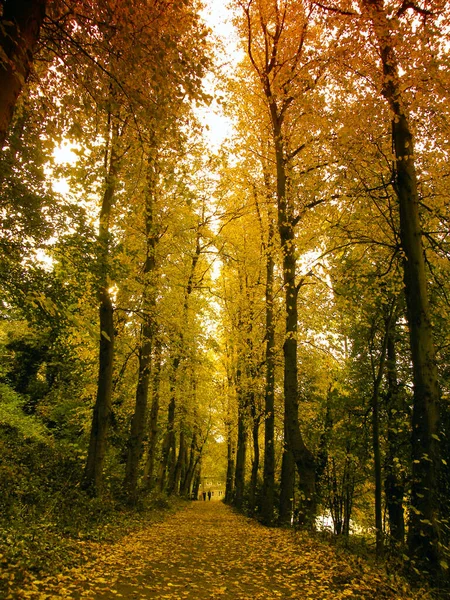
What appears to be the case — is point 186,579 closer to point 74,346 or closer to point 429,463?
point 429,463

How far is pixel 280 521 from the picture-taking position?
41.0ft

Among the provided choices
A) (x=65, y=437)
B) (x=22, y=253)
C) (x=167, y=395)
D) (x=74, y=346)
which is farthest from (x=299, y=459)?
(x=65, y=437)

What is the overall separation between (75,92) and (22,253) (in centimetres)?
350

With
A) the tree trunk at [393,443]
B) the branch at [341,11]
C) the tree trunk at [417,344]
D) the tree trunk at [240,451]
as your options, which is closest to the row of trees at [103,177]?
the branch at [341,11]

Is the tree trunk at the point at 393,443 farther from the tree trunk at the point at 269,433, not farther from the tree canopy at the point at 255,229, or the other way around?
the tree trunk at the point at 269,433

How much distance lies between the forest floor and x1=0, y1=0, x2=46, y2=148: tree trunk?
5.08 m

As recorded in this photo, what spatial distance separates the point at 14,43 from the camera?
12.7 feet

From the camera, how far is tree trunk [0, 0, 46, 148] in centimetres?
390

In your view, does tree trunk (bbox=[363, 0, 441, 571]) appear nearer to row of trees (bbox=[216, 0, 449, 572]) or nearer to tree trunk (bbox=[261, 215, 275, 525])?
row of trees (bbox=[216, 0, 449, 572])

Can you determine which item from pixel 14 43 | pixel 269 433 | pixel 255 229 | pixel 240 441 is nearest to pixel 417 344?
pixel 14 43

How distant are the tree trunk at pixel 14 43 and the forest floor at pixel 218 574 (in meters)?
5.08

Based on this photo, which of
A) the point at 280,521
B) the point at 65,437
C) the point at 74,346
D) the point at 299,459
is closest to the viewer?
the point at 299,459

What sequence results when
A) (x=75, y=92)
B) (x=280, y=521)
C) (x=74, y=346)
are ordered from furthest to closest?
(x=74, y=346)
(x=280, y=521)
(x=75, y=92)

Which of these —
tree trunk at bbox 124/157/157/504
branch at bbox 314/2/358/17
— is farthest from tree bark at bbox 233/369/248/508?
branch at bbox 314/2/358/17
